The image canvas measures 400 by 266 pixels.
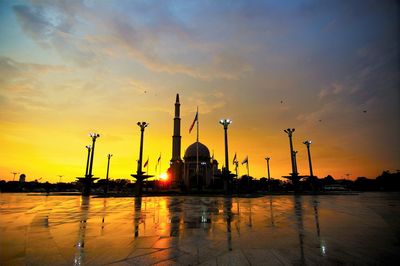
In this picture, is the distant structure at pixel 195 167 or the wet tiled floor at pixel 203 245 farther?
the distant structure at pixel 195 167

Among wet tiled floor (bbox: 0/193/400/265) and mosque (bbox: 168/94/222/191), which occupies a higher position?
mosque (bbox: 168/94/222/191)

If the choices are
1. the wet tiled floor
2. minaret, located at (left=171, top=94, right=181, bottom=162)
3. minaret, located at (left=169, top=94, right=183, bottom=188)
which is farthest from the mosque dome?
the wet tiled floor

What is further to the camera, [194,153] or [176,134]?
[194,153]

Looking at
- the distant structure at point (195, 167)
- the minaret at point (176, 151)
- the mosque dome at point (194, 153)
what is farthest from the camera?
the mosque dome at point (194, 153)

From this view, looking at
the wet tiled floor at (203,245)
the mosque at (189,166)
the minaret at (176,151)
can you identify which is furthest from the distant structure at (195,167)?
the wet tiled floor at (203,245)

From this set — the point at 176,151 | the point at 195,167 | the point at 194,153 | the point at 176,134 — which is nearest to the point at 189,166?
the point at 195,167

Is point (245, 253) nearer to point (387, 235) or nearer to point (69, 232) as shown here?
point (387, 235)

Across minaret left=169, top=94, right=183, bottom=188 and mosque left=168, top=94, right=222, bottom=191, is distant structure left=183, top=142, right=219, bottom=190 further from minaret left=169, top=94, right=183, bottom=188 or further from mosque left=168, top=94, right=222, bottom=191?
minaret left=169, top=94, right=183, bottom=188

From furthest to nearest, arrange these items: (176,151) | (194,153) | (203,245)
Result: (194,153), (176,151), (203,245)

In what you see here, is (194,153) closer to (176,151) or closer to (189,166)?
(189,166)

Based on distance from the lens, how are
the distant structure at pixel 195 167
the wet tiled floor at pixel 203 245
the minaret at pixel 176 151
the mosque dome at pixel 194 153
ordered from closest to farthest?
1. the wet tiled floor at pixel 203 245
2. the minaret at pixel 176 151
3. the distant structure at pixel 195 167
4. the mosque dome at pixel 194 153

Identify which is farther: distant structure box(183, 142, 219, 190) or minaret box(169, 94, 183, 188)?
distant structure box(183, 142, 219, 190)

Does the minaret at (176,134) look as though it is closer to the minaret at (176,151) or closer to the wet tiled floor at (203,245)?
the minaret at (176,151)

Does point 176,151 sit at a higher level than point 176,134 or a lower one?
lower
